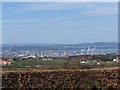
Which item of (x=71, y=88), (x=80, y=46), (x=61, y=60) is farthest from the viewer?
(x=80, y=46)

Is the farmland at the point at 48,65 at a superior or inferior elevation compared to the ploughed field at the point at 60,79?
superior

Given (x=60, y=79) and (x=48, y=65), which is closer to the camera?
(x=60, y=79)

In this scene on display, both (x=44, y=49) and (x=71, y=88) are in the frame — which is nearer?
(x=71, y=88)

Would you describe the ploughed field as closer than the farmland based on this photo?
Yes

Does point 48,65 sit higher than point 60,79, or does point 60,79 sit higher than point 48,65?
point 48,65

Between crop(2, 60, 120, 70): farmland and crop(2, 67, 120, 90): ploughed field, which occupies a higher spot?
crop(2, 60, 120, 70): farmland

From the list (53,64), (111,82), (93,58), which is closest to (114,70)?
(111,82)

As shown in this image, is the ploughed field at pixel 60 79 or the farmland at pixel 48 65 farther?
the farmland at pixel 48 65

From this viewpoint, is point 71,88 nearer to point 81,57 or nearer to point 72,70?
point 72,70
